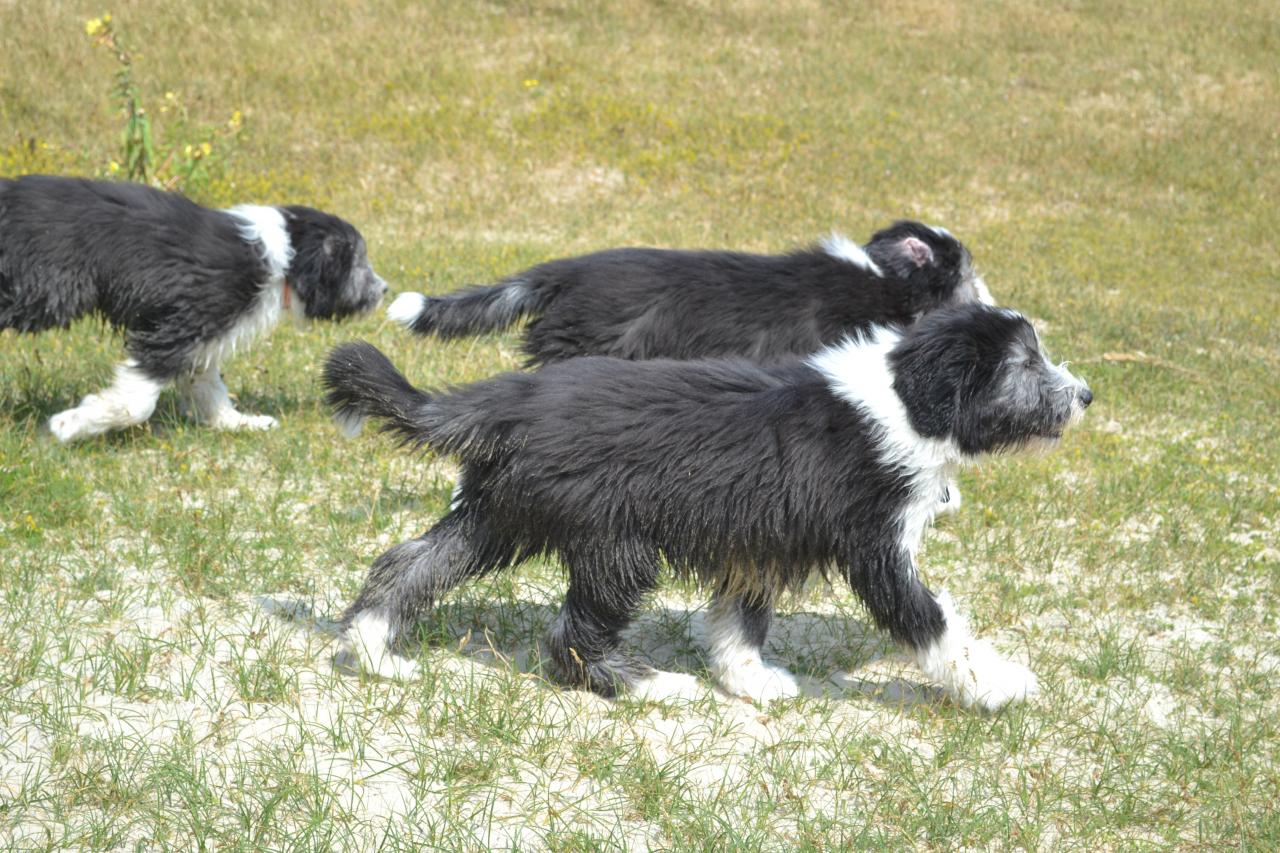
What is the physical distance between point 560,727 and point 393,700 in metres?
0.63

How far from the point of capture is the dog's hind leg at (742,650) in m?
4.85

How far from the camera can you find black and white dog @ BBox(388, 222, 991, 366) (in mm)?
6215

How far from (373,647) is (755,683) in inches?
57.8

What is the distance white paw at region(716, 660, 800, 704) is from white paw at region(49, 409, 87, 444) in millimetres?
3982

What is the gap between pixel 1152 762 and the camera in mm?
4473

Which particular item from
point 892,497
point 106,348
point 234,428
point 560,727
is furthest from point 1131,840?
point 106,348

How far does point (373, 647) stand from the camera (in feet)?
14.9

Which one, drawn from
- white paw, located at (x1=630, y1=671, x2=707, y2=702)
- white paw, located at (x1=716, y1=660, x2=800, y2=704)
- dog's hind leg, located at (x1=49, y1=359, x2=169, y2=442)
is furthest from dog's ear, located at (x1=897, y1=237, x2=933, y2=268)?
dog's hind leg, located at (x1=49, y1=359, x2=169, y2=442)

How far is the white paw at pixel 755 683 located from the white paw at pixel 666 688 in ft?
0.44

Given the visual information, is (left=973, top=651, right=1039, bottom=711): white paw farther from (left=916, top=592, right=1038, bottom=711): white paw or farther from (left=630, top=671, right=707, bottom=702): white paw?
(left=630, top=671, right=707, bottom=702): white paw

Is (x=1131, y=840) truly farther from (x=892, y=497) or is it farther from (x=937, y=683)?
(x=892, y=497)

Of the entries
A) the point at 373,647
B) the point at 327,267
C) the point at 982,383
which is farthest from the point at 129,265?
the point at 982,383

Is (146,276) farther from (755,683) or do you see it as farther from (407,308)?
Result: (755,683)

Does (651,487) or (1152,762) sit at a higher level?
(651,487)
